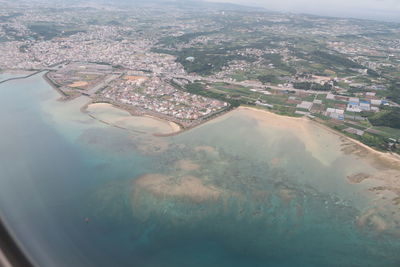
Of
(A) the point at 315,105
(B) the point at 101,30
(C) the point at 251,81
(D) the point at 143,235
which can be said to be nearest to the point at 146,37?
(B) the point at 101,30

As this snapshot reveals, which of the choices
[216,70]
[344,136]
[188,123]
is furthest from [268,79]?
[188,123]

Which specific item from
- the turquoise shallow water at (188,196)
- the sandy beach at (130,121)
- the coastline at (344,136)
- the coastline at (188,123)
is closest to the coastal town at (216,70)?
the coastline at (188,123)

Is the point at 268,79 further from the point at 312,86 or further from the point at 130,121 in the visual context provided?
the point at 130,121

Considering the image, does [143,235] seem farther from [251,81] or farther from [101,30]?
[101,30]

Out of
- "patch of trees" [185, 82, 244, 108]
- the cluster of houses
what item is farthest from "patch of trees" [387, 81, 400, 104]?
"patch of trees" [185, 82, 244, 108]

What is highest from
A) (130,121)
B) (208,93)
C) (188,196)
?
(208,93)

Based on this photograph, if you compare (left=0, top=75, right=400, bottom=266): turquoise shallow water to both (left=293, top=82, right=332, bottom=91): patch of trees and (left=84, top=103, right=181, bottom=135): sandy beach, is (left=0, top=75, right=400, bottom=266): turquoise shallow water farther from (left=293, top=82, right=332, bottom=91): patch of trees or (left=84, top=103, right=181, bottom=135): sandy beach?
(left=293, top=82, right=332, bottom=91): patch of trees
